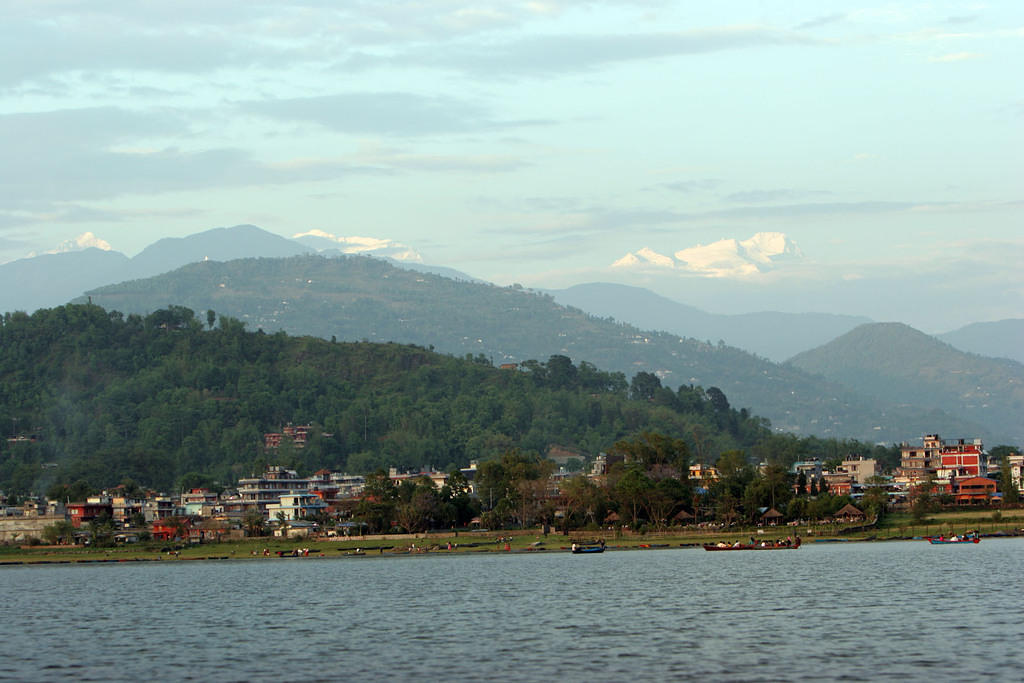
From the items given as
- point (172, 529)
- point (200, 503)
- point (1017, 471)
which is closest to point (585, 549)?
point (172, 529)

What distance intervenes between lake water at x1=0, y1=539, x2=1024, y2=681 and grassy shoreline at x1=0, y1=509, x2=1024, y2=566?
15.7m

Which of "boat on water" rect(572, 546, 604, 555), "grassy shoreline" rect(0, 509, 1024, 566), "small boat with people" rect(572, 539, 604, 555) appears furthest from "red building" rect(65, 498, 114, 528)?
"boat on water" rect(572, 546, 604, 555)

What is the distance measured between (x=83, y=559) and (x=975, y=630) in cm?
10021

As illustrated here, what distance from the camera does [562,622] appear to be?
58.0 m

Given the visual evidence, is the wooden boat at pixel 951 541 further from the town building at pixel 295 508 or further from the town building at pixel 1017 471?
the town building at pixel 295 508

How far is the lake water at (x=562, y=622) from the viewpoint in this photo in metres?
44.6

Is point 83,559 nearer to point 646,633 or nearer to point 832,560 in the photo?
point 832,560

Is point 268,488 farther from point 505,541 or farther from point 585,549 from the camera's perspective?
point 585,549

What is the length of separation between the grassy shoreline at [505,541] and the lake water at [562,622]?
15672 millimetres

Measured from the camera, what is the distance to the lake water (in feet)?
146

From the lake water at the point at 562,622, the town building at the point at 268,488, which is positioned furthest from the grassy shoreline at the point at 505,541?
the town building at the point at 268,488

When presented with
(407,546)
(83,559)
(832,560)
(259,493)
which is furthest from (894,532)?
(259,493)

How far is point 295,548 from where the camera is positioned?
13188cm

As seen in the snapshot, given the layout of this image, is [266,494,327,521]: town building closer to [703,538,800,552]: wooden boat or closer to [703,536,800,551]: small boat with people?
[703,536,800,551]: small boat with people
